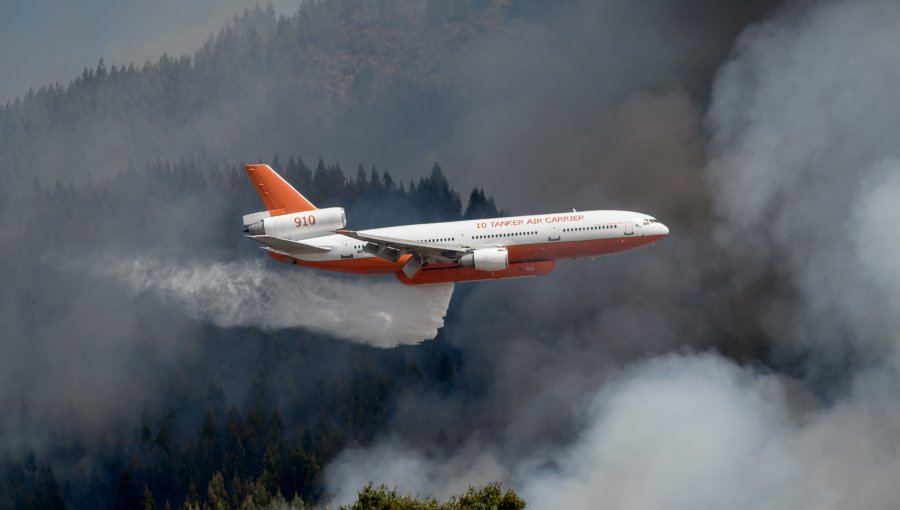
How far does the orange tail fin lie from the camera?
87731 mm

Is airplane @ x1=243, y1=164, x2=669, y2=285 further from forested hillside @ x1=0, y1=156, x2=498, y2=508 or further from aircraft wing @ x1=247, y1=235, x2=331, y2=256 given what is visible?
forested hillside @ x1=0, y1=156, x2=498, y2=508

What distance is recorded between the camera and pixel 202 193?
585 ft

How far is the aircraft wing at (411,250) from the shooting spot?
8106 cm

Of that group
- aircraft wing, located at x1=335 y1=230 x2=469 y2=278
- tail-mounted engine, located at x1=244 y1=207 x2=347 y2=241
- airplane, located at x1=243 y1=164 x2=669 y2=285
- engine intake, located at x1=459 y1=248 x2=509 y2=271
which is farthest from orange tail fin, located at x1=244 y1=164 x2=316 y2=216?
engine intake, located at x1=459 y1=248 x2=509 y2=271

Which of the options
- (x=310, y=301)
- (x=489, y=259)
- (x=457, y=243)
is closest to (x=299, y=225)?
(x=457, y=243)

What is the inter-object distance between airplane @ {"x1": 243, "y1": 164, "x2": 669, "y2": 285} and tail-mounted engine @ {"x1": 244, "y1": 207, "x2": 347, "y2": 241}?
6 cm

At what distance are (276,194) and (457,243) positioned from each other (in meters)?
13.4

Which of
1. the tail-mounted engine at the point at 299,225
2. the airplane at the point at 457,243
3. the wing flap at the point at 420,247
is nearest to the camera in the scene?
the wing flap at the point at 420,247

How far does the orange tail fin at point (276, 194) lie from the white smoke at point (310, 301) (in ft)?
36.3

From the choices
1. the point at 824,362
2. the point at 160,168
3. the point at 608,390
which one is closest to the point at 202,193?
the point at 160,168

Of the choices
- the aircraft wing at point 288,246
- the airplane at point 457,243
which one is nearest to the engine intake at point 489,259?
the airplane at point 457,243

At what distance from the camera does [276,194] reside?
88188 millimetres

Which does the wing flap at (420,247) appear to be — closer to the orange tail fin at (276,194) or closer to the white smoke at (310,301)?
the orange tail fin at (276,194)

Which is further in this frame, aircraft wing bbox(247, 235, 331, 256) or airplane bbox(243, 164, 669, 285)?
aircraft wing bbox(247, 235, 331, 256)
